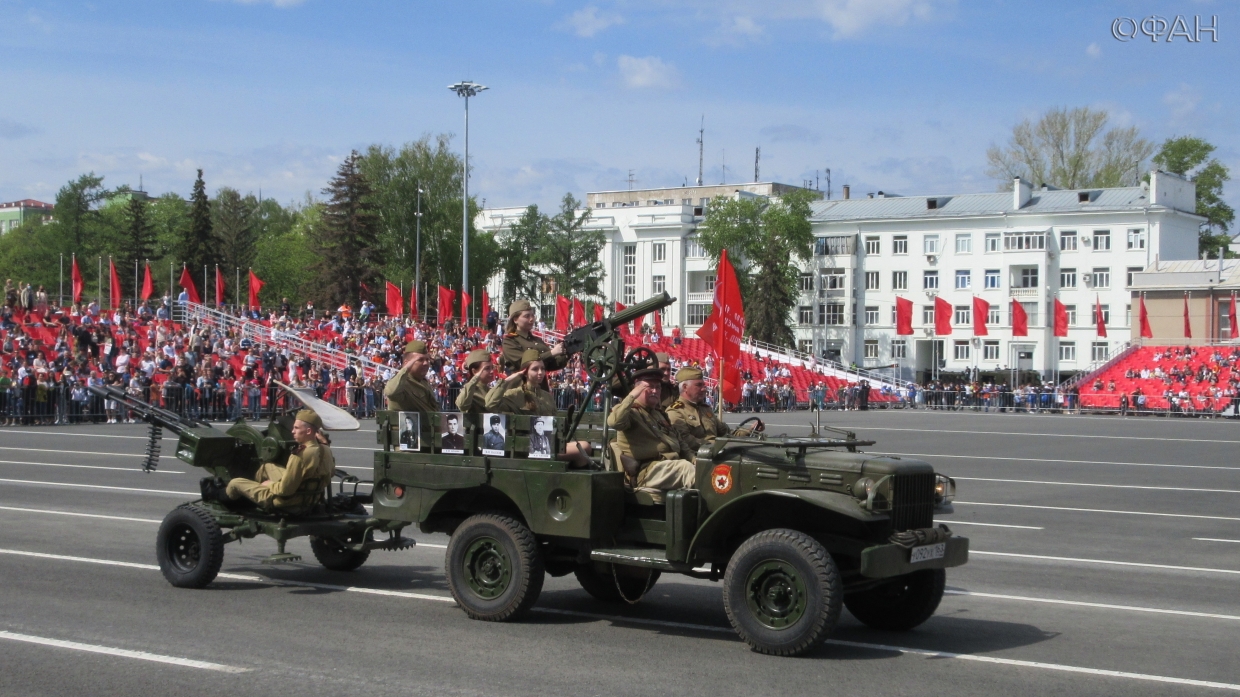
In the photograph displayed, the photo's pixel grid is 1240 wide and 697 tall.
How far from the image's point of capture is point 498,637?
8.83m

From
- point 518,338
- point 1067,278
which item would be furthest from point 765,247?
point 518,338

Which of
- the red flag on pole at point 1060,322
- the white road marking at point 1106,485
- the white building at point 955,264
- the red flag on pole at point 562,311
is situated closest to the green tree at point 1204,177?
the white building at point 955,264

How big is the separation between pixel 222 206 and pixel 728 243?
42.7 m

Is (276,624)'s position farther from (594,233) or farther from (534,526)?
(594,233)

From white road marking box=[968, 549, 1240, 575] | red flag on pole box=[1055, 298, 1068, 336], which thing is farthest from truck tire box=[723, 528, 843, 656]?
red flag on pole box=[1055, 298, 1068, 336]

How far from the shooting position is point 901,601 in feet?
30.2

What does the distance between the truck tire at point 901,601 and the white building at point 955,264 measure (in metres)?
74.4

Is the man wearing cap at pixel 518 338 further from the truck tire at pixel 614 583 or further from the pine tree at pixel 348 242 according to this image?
the pine tree at pixel 348 242

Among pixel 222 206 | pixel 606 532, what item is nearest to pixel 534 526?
pixel 606 532

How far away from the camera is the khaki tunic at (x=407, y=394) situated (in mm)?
10586

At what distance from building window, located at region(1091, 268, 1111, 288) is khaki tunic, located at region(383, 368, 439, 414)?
84323mm

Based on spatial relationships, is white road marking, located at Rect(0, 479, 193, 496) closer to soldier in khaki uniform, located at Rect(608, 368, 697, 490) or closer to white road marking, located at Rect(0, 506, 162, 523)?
white road marking, located at Rect(0, 506, 162, 523)

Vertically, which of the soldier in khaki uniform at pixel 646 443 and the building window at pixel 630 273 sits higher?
the building window at pixel 630 273

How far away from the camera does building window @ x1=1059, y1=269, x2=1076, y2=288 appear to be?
88.5 m
